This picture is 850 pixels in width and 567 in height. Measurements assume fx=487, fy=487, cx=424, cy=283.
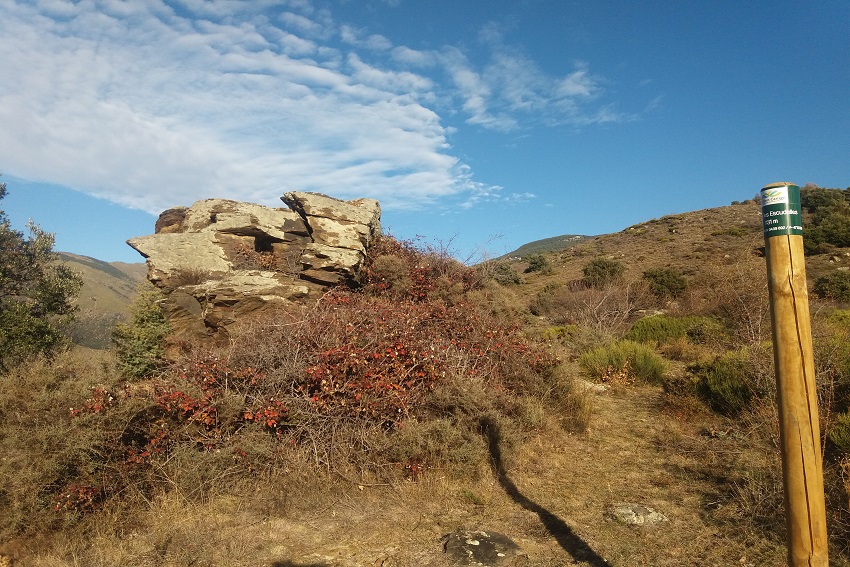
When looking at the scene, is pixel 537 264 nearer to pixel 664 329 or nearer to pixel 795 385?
pixel 664 329

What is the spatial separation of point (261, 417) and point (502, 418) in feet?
8.68

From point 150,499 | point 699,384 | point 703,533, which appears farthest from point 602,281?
point 150,499

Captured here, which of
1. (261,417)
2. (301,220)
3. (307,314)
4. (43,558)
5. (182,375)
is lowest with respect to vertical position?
(43,558)

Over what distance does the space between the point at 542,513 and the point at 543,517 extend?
3.1 inches

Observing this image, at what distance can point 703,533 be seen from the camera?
12.8ft

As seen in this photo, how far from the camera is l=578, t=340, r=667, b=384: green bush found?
9.00 metres

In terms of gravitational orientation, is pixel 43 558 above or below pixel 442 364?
below

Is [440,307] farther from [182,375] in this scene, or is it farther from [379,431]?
[182,375]

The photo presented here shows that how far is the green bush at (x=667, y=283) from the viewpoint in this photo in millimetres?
16922

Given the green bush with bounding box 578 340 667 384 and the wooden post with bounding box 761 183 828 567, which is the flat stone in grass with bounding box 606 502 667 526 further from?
the green bush with bounding box 578 340 667 384

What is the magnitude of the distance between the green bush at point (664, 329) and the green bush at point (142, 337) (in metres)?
10.3

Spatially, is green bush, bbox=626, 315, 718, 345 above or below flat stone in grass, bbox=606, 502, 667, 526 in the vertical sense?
above

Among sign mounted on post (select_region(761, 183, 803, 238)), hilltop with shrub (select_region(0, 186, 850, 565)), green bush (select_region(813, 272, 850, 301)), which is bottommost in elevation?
hilltop with shrub (select_region(0, 186, 850, 565))

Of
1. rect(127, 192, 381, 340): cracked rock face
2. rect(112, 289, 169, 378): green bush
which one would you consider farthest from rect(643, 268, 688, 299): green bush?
rect(112, 289, 169, 378): green bush
